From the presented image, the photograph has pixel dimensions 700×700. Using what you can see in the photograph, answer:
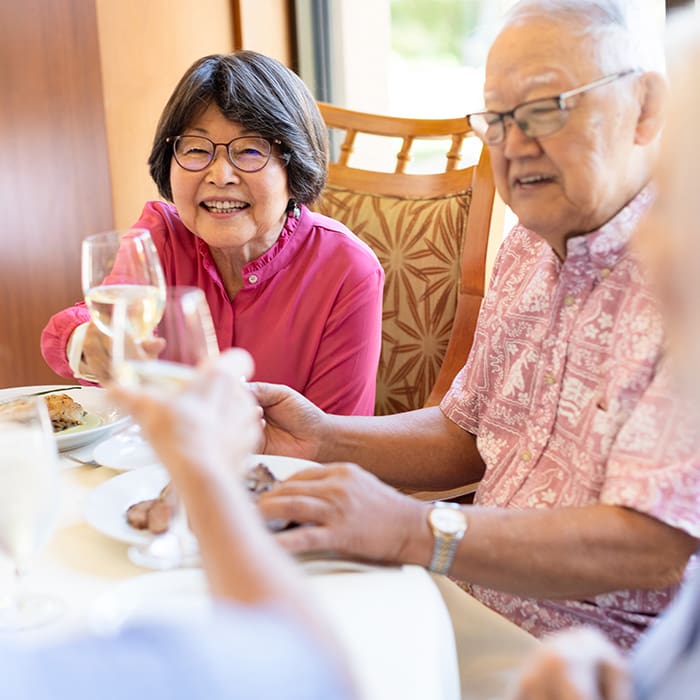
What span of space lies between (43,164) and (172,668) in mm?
2753

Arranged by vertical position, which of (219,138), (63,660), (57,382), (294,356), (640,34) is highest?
(640,34)

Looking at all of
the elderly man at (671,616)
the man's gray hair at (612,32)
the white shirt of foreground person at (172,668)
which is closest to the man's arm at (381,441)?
the man's gray hair at (612,32)

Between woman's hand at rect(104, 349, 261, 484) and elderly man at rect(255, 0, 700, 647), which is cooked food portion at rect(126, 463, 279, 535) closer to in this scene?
elderly man at rect(255, 0, 700, 647)

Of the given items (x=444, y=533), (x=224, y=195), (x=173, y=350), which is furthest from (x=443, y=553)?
(x=224, y=195)

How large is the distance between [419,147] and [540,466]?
2.33m

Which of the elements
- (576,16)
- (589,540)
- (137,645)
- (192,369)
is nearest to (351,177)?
(576,16)

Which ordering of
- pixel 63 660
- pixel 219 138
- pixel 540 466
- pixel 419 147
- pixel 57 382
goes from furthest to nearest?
pixel 419 147 < pixel 57 382 < pixel 219 138 < pixel 540 466 < pixel 63 660

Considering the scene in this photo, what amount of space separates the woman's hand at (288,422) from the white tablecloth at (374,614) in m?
0.35

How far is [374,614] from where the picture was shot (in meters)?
0.88

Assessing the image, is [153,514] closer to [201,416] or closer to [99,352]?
[99,352]

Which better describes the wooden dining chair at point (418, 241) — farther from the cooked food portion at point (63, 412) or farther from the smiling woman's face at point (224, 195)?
the cooked food portion at point (63, 412)

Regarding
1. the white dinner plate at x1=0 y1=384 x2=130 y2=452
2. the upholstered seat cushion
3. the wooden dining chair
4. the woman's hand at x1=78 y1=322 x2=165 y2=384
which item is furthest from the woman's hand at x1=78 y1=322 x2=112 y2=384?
the upholstered seat cushion

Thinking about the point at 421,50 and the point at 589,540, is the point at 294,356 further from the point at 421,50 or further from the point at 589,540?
the point at 421,50

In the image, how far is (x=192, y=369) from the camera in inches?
32.0
